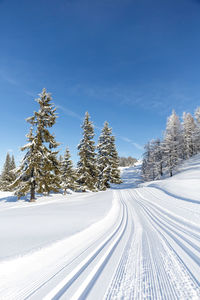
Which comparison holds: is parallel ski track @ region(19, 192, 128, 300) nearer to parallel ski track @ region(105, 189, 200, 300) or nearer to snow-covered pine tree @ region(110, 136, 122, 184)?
parallel ski track @ region(105, 189, 200, 300)

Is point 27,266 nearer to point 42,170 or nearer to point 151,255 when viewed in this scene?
point 151,255

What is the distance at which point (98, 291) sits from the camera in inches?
62.8

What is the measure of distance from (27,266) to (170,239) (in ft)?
9.79

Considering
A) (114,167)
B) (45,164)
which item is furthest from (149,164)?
(45,164)

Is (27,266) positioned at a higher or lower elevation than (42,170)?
lower

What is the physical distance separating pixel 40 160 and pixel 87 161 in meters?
8.78

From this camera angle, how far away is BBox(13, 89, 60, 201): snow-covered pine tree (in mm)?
14195

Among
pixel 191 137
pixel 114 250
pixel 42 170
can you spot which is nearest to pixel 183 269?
pixel 114 250

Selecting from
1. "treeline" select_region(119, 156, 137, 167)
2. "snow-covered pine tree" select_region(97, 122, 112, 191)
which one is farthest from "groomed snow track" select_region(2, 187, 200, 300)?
"treeline" select_region(119, 156, 137, 167)

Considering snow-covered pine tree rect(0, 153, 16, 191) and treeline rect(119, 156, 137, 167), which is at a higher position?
treeline rect(119, 156, 137, 167)

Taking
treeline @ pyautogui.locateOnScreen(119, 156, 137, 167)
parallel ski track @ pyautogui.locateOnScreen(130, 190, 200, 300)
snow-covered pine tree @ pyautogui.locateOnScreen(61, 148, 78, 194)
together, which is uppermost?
treeline @ pyautogui.locateOnScreen(119, 156, 137, 167)

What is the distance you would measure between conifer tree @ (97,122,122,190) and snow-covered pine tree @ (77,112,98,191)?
8.52 feet

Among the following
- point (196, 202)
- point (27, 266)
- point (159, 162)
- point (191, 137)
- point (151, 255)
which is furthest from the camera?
point (191, 137)

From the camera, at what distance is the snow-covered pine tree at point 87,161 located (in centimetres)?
2198
